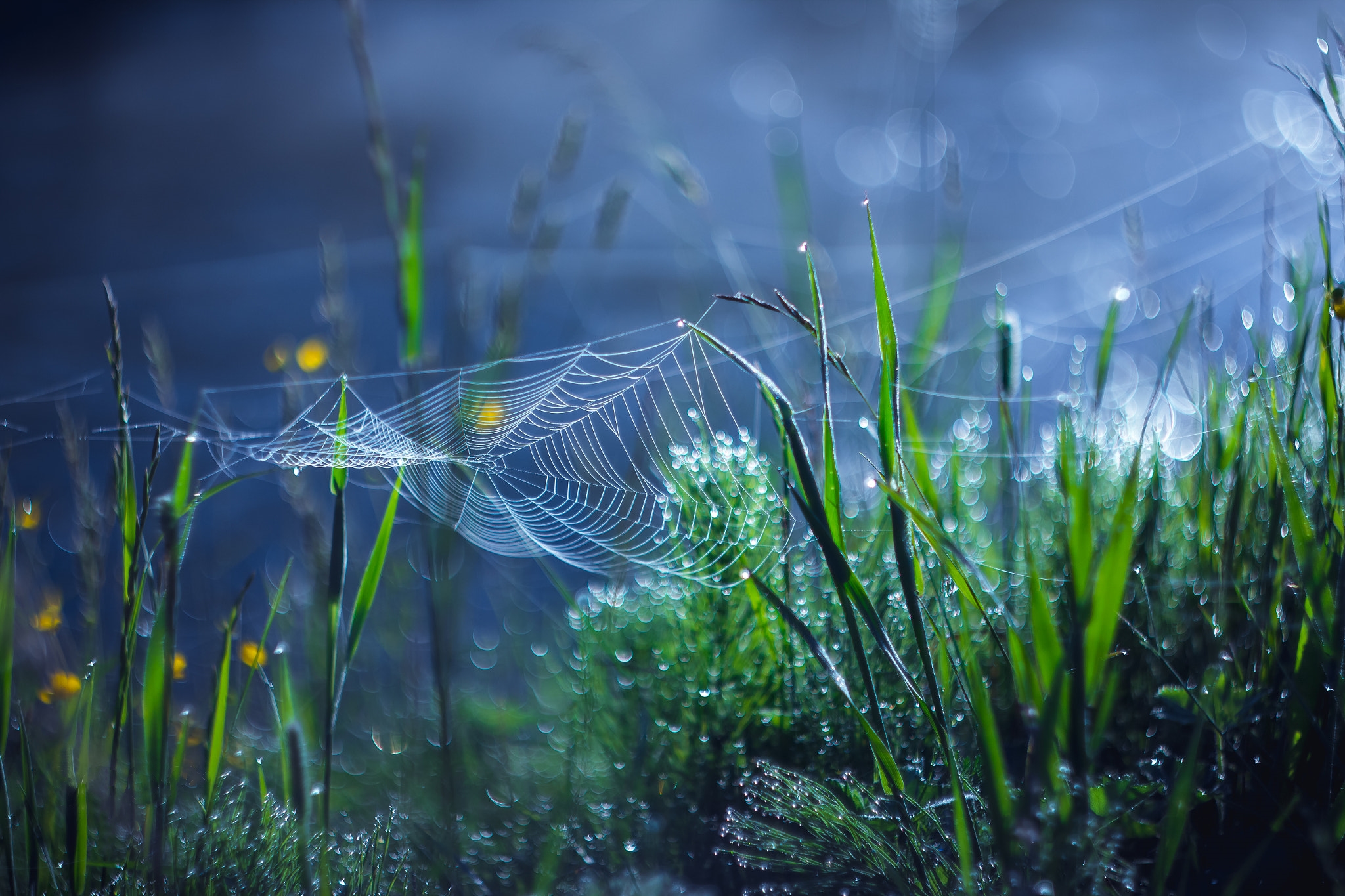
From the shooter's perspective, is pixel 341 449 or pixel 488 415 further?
pixel 488 415

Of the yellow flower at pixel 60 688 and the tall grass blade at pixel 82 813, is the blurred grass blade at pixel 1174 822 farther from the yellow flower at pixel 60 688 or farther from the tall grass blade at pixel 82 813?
the yellow flower at pixel 60 688

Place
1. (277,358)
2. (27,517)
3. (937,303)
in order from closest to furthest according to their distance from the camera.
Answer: (27,517)
(937,303)
(277,358)

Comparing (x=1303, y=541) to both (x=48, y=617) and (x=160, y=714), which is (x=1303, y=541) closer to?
(x=160, y=714)

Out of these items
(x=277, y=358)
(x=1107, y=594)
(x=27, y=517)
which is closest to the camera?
(x=1107, y=594)

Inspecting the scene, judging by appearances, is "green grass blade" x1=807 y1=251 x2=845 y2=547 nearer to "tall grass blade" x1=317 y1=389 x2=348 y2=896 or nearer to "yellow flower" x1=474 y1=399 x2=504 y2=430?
"tall grass blade" x1=317 y1=389 x2=348 y2=896

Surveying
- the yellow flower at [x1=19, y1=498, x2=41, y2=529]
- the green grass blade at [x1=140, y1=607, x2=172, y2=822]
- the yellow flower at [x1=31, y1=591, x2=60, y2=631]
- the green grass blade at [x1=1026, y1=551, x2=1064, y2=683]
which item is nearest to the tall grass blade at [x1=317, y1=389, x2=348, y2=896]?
the green grass blade at [x1=140, y1=607, x2=172, y2=822]

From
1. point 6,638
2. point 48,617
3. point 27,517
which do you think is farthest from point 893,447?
point 48,617
